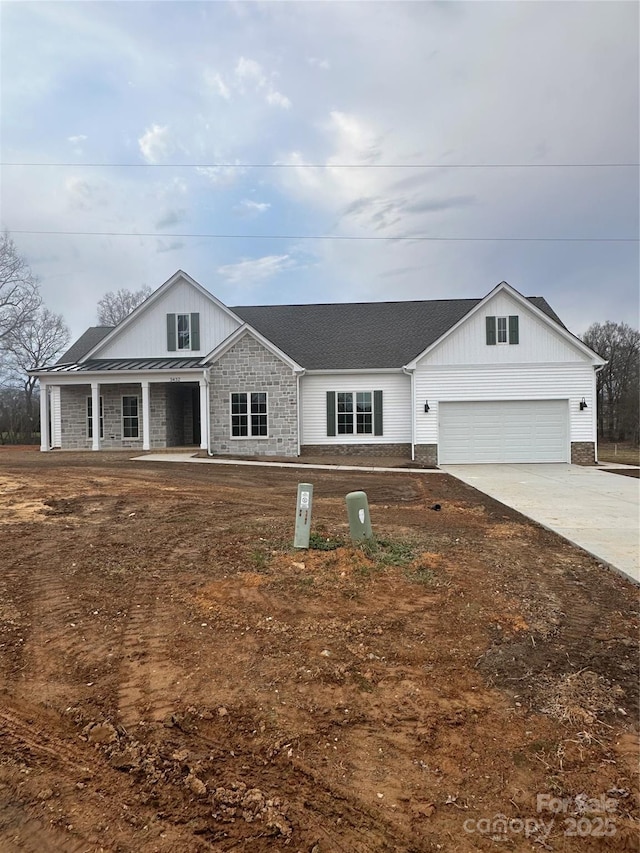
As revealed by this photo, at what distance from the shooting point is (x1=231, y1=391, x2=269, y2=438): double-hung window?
1961 cm

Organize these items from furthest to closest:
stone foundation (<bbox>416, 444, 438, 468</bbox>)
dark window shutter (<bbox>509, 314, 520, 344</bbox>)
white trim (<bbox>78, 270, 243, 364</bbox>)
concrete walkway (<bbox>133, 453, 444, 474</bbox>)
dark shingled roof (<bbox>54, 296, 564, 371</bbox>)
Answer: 1. white trim (<bbox>78, 270, 243, 364</bbox>)
2. dark shingled roof (<bbox>54, 296, 564, 371</bbox>)
3. stone foundation (<bbox>416, 444, 438, 468</bbox>)
4. dark window shutter (<bbox>509, 314, 520, 344</bbox>)
5. concrete walkway (<bbox>133, 453, 444, 474</bbox>)

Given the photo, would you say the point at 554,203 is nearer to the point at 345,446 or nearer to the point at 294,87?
the point at 294,87

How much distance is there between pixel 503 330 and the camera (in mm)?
18250

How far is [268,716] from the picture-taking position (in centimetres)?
284

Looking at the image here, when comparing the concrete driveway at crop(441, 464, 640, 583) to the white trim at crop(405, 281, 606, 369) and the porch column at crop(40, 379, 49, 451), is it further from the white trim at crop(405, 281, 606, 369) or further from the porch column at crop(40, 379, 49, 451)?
the porch column at crop(40, 379, 49, 451)

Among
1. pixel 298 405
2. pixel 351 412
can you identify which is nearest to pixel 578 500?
pixel 351 412

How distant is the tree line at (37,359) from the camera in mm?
33625

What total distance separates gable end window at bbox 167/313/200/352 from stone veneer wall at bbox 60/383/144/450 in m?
2.44

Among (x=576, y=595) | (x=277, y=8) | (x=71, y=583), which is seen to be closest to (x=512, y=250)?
(x=277, y=8)

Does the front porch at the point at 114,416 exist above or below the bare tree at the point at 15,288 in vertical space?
below

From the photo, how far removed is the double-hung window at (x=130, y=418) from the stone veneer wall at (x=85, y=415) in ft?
0.46

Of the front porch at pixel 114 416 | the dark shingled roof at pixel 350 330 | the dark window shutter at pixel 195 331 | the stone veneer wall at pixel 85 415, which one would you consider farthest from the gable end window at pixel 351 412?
the stone veneer wall at pixel 85 415

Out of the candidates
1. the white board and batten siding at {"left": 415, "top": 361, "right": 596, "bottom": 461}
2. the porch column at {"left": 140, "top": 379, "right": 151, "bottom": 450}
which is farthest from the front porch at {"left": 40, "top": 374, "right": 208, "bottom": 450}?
the white board and batten siding at {"left": 415, "top": 361, "right": 596, "bottom": 461}

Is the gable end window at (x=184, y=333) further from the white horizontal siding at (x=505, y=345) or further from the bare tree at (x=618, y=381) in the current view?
the bare tree at (x=618, y=381)
